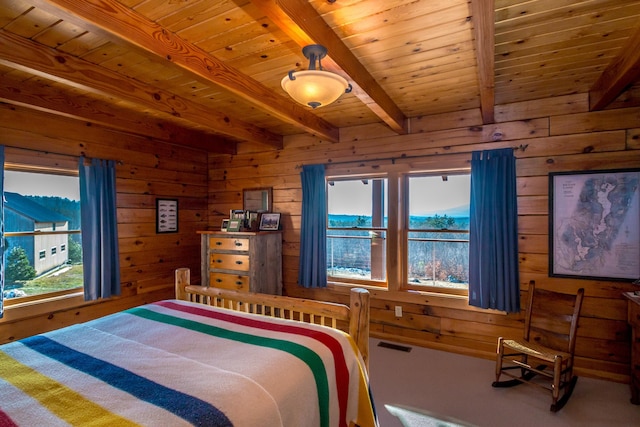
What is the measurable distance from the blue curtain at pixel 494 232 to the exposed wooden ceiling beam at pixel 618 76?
698mm

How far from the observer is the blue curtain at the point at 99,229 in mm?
3186

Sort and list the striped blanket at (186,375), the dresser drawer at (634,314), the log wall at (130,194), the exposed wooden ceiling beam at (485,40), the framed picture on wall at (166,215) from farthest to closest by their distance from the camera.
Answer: the framed picture on wall at (166,215), the log wall at (130,194), the dresser drawer at (634,314), the exposed wooden ceiling beam at (485,40), the striped blanket at (186,375)

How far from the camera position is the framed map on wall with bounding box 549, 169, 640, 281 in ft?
8.43

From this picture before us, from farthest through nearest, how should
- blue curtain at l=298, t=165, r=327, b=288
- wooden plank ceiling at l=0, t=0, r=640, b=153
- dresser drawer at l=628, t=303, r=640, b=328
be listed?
blue curtain at l=298, t=165, r=327, b=288 → dresser drawer at l=628, t=303, r=640, b=328 → wooden plank ceiling at l=0, t=0, r=640, b=153

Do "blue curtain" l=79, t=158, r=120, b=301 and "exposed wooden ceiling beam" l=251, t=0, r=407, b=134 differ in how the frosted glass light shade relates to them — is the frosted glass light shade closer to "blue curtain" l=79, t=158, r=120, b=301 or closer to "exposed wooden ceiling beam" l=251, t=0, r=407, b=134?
"exposed wooden ceiling beam" l=251, t=0, r=407, b=134

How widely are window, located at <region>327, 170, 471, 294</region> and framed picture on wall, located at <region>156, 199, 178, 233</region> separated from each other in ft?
6.58

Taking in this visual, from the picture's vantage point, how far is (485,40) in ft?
5.21

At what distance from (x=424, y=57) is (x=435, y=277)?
2.20m

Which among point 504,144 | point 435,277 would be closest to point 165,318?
point 435,277

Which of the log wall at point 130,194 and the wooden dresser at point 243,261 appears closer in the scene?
the log wall at point 130,194

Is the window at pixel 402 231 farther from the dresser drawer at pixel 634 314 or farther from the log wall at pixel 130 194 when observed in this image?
the log wall at pixel 130 194

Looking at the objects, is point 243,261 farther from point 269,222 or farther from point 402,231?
point 402,231

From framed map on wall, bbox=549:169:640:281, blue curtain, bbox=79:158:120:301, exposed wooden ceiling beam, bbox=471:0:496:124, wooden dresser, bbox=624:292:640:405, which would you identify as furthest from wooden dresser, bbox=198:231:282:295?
wooden dresser, bbox=624:292:640:405

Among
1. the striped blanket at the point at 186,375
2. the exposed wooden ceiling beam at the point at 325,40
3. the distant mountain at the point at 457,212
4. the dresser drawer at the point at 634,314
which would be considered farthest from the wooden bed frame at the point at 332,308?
the dresser drawer at the point at 634,314
